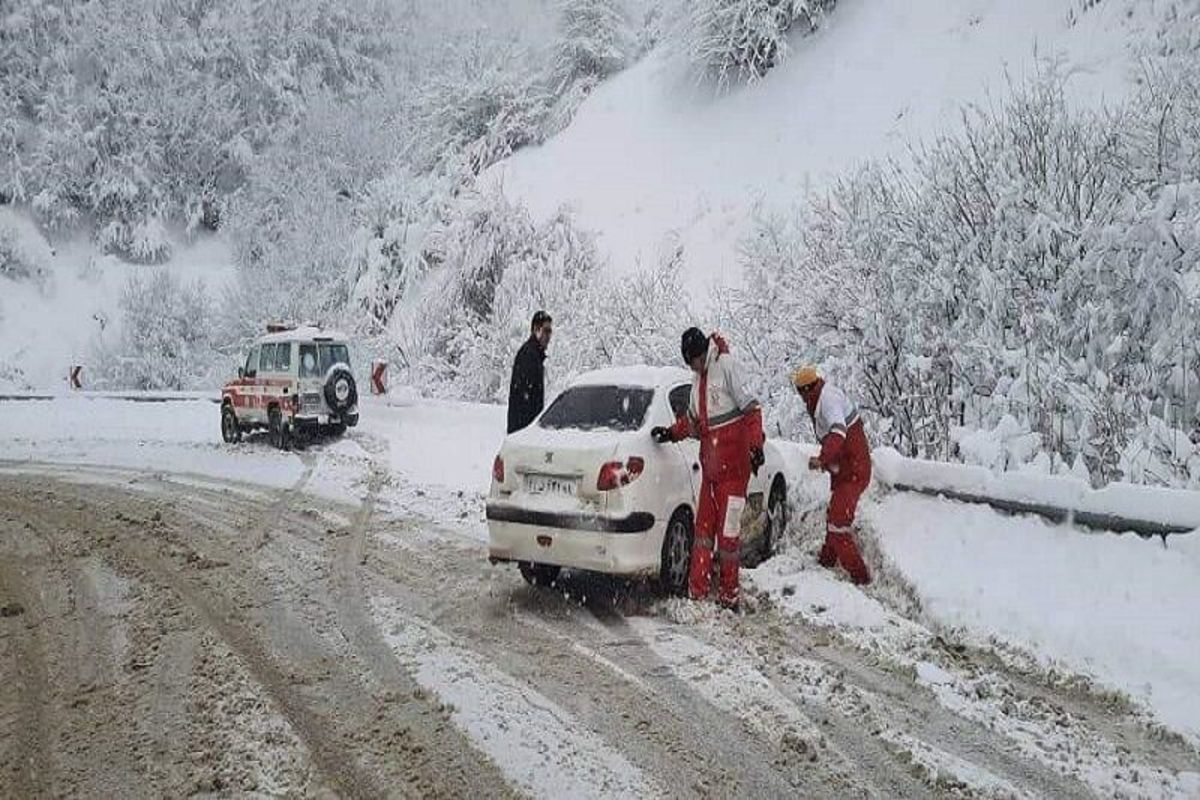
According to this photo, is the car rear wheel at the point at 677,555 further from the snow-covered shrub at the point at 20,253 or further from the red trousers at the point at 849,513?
the snow-covered shrub at the point at 20,253

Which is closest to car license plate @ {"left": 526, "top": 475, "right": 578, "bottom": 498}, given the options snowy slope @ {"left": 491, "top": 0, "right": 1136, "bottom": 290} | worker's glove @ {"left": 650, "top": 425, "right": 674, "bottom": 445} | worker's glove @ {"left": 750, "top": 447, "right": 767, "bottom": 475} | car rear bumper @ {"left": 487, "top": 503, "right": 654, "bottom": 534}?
car rear bumper @ {"left": 487, "top": 503, "right": 654, "bottom": 534}

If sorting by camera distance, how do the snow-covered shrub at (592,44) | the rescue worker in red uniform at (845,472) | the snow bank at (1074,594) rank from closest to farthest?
the snow bank at (1074,594) < the rescue worker in red uniform at (845,472) < the snow-covered shrub at (592,44)

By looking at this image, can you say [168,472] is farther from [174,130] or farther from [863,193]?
[174,130]

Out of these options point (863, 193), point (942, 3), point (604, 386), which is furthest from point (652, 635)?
point (942, 3)

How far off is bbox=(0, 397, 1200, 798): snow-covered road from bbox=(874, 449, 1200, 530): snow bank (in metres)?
0.19

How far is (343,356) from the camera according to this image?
1578 cm

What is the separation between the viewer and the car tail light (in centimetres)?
561

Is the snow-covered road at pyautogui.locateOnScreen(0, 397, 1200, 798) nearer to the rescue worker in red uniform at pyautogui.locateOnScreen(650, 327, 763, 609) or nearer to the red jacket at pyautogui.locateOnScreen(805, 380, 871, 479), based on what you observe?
the rescue worker in red uniform at pyautogui.locateOnScreen(650, 327, 763, 609)

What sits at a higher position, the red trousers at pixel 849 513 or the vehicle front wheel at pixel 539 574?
the red trousers at pixel 849 513

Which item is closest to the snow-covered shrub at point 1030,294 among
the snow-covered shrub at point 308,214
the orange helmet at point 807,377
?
the orange helmet at point 807,377

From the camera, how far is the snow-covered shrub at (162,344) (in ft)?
93.6

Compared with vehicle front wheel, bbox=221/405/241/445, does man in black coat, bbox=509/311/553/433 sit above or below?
above

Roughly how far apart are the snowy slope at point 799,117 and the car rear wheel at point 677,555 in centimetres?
1102

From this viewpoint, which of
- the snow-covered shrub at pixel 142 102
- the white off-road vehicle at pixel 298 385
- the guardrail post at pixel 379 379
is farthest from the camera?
the snow-covered shrub at pixel 142 102
